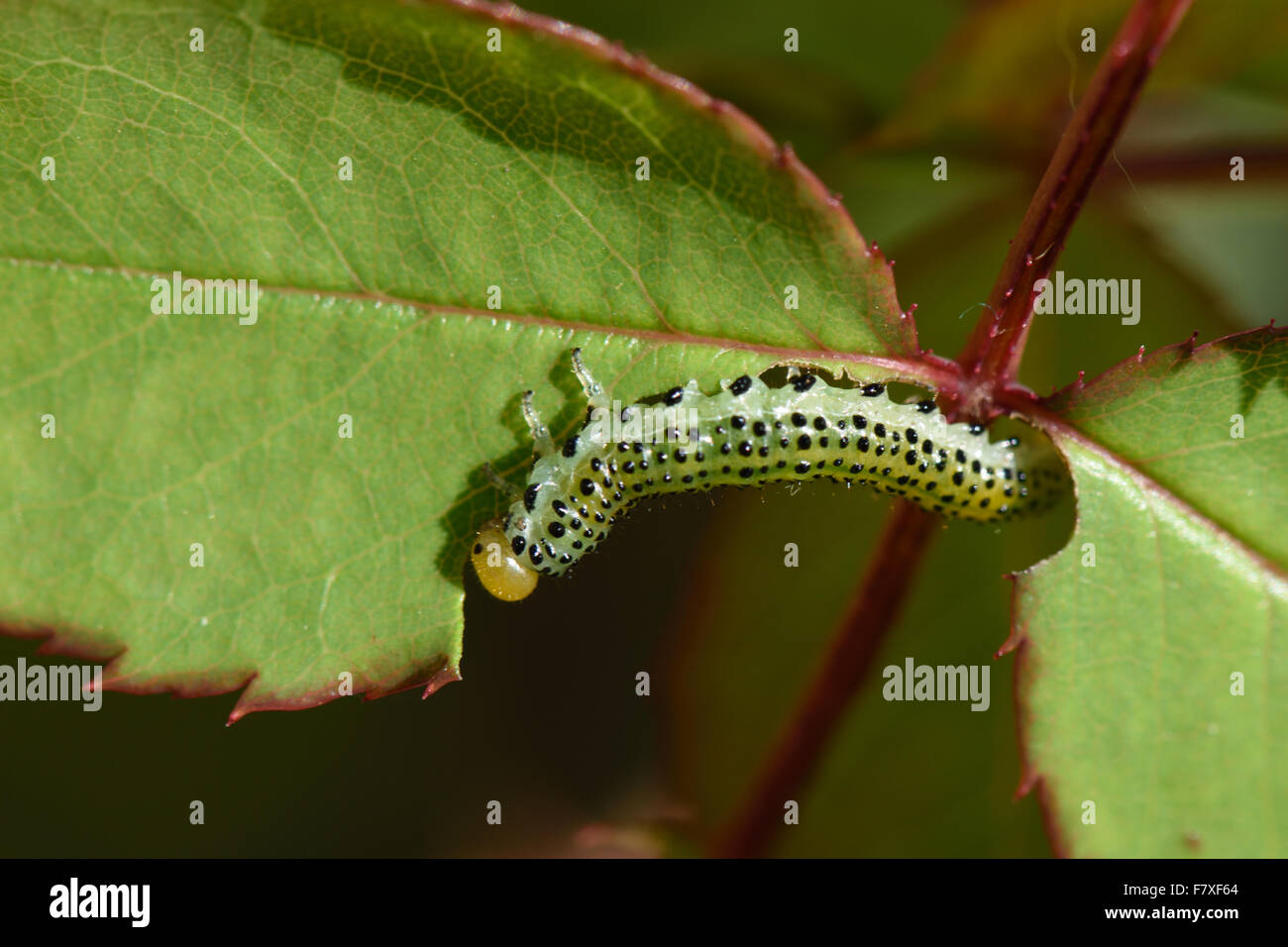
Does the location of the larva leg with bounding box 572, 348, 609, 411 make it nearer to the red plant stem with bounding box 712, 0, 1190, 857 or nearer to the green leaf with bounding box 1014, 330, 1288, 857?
the red plant stem with bounding box 712, 0, 1190, 857

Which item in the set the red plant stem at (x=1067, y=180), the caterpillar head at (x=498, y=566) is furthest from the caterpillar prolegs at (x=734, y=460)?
the red plant stem at (x=1067, y=180)

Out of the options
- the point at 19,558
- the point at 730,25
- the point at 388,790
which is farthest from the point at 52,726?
the point at 730,25

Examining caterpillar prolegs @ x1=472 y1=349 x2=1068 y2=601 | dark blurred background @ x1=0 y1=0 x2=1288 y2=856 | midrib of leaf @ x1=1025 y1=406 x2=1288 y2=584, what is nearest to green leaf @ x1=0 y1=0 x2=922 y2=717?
caterpillar prolegs @ x1=472 y1=349 x2=1068 y2=601

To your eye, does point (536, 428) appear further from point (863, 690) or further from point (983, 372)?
point (863, 690)

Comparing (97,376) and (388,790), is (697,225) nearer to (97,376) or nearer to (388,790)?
(97,376)

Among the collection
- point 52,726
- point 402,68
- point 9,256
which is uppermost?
point 402,68

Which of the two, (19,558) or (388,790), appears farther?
(388,790)
